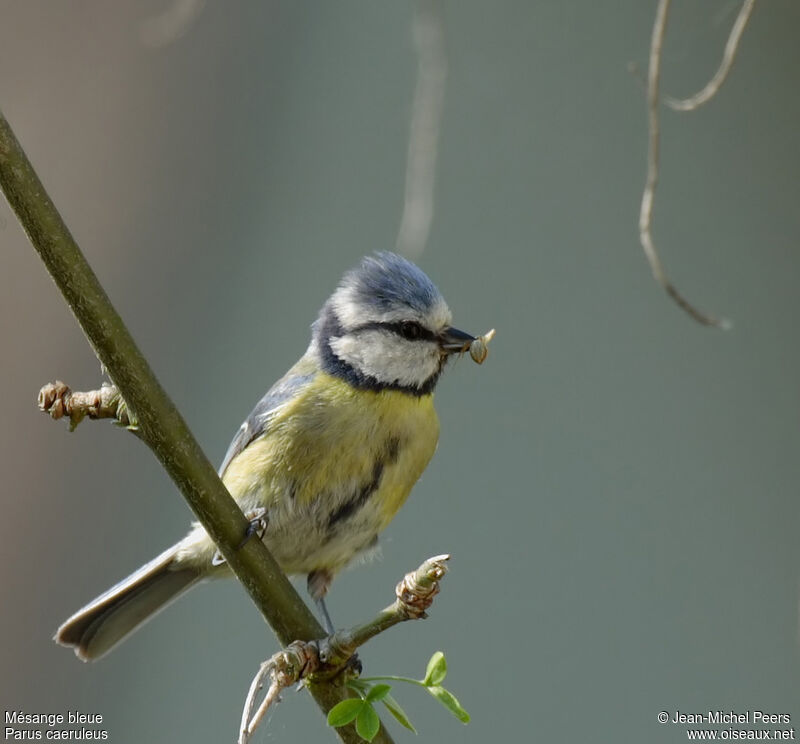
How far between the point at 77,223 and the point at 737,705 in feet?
9.96

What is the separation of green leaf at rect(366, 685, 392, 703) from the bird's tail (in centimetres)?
100

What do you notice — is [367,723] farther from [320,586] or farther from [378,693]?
[320,586]

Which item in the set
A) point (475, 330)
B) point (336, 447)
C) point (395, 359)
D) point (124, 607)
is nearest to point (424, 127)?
point (475, 330)

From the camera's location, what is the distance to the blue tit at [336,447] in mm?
2158

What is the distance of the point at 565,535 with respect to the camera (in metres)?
3.90

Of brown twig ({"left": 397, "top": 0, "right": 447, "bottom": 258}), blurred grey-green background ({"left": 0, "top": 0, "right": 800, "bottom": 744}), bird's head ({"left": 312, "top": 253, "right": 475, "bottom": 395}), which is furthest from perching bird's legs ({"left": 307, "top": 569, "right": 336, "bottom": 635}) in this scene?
blurred grey-green background ({"left": 0, "top": 0, "right": 800, "bottom": 744})

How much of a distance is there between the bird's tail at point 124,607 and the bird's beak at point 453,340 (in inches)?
29.0

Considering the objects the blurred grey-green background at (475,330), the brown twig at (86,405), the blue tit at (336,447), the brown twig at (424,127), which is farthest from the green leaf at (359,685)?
the blurred grey-green background at (475,330)

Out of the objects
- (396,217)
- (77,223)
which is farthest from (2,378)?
(396,217)

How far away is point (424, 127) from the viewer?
3.18m

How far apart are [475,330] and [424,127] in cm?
102

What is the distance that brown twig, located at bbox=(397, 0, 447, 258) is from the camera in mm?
3053

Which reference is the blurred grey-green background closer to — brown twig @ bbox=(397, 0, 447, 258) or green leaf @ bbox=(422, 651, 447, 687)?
brown twig @ bbox=(397, 0, 447, 258)

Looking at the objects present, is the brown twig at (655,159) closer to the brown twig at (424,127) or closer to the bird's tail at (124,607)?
the brown twig at (424,127)
